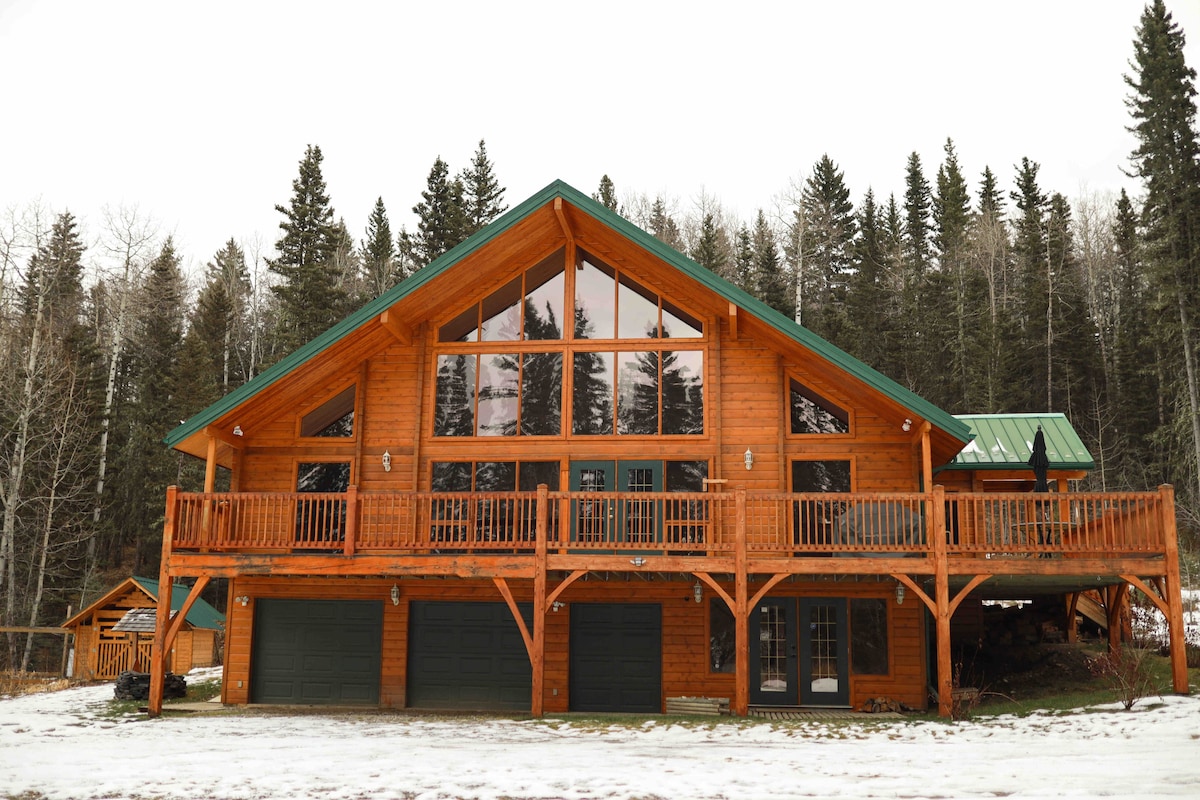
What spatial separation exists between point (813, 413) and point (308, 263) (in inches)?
1085

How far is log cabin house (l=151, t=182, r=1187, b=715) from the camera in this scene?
1688 centimetres

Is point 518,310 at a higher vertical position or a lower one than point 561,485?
higher

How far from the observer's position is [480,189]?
45.7m

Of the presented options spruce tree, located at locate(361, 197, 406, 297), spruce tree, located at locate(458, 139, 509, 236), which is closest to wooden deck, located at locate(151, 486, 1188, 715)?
spruce tree, located at locate(458, 139, 509, 236)

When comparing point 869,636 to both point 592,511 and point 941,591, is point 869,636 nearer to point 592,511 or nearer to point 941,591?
point 941,591

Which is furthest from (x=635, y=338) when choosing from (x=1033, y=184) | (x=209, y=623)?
(x=1033, y=184)

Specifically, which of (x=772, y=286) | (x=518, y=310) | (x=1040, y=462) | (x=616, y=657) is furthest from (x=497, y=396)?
(x=772, y=286)

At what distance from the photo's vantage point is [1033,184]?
49344mm

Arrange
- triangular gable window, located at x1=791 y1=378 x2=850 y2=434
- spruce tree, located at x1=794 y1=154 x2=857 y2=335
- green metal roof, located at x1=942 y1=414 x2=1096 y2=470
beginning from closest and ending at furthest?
triangular gable window, located at x1=791 y1=378 x2=850 y2=434 → green metal roof, located at x1=942 y1=414 x2=1096 y2=470 → spruce tree, located at x1=794 y1=154 x2=857 y2=335

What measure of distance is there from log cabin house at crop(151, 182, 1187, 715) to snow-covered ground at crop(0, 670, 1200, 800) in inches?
114

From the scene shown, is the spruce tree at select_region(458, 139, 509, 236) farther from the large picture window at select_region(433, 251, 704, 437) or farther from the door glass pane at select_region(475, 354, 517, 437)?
the door glass pane at select_region(475, 354, 517, 437)

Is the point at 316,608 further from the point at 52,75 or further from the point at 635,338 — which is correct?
the point at 52,75

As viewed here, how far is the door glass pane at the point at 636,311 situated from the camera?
61.2 feet

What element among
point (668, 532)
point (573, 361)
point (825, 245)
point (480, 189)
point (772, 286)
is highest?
point (480, 189)
